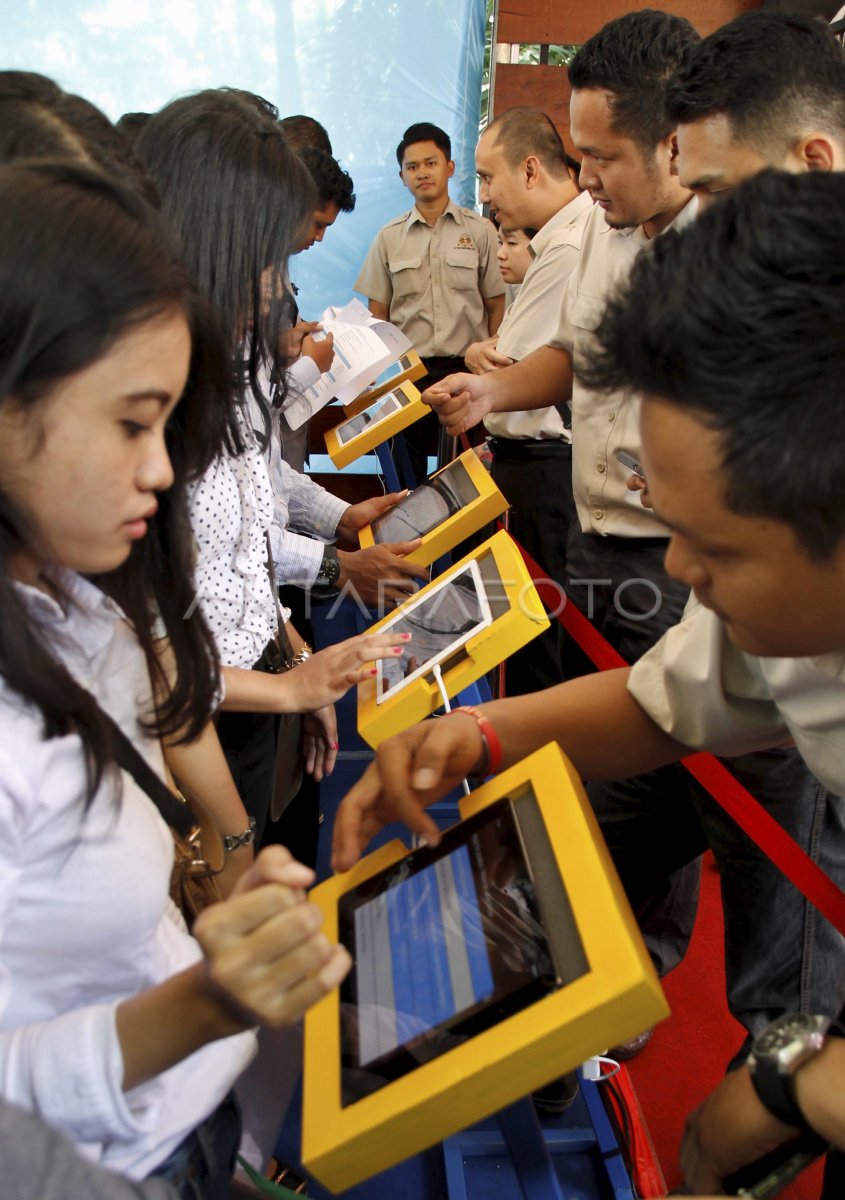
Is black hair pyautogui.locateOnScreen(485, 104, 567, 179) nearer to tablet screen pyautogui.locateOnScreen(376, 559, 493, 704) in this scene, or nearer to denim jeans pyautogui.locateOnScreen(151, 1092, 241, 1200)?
tablet screen pyautogui.locateOnScreen(376, 559, 493, 704)

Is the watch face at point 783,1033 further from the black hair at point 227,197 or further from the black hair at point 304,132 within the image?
the black hair at point 304,132

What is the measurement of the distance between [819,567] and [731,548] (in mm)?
72

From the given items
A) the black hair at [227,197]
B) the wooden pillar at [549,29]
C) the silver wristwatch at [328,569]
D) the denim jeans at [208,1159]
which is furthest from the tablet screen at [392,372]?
the denim jeans at [208,1159]

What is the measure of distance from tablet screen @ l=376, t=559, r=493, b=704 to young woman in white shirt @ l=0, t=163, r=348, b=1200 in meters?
0.69


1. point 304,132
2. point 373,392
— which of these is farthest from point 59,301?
point 304,132

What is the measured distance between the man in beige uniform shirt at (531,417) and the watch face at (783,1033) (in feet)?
6.26

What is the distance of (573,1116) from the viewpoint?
57.6 inches

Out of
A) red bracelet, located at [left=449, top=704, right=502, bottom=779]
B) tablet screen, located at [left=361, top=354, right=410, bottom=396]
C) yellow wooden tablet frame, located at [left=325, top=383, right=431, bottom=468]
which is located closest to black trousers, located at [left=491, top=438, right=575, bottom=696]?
yellow wooden tablet frame, located at [left=325, top=383, right=431, bottom=468]

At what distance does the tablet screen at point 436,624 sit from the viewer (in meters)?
1.43

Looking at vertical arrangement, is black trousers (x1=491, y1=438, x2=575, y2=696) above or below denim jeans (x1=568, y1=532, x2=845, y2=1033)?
above

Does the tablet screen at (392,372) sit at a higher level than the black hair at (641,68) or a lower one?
lower

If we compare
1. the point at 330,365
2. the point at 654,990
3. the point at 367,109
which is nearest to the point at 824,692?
the point at 654,990

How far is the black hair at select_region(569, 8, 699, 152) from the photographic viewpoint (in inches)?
77.2

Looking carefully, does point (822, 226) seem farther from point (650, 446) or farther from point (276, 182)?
point (276, 182)
